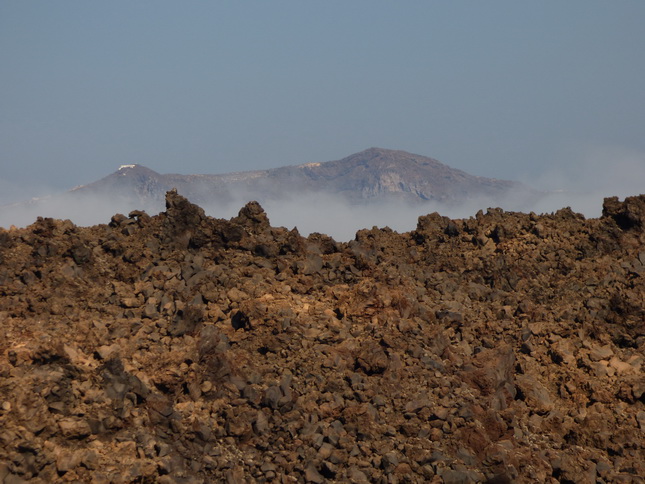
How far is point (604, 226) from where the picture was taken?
3700cm

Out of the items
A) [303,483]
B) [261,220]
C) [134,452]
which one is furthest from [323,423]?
[261,220]

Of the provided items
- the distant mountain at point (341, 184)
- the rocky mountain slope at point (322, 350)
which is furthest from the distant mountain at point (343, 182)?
the rocky mountain slope at point (322, 350)

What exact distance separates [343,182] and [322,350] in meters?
129

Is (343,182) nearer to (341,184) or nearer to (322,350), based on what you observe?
(341,184)

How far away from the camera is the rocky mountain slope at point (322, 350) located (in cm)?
2359

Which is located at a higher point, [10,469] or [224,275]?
[224,275]

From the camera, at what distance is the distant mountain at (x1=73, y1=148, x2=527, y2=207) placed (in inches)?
4938

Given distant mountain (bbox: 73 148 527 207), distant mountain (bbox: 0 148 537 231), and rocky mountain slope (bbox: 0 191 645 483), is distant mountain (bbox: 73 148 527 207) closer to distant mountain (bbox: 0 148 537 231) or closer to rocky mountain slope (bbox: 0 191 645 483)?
distant mountain (bbox: 0 148 537 231)

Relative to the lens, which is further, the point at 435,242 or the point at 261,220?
the point at 435,242

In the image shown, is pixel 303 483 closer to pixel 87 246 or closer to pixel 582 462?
pixel 582 462

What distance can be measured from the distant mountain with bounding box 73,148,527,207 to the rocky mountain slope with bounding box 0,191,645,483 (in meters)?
88.1

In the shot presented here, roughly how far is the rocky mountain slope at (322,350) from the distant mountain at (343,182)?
88.1m

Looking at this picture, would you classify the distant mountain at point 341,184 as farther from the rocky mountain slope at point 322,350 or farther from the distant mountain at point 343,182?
the rocky mountain slope at point 322,350

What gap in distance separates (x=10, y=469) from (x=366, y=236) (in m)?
17.9
